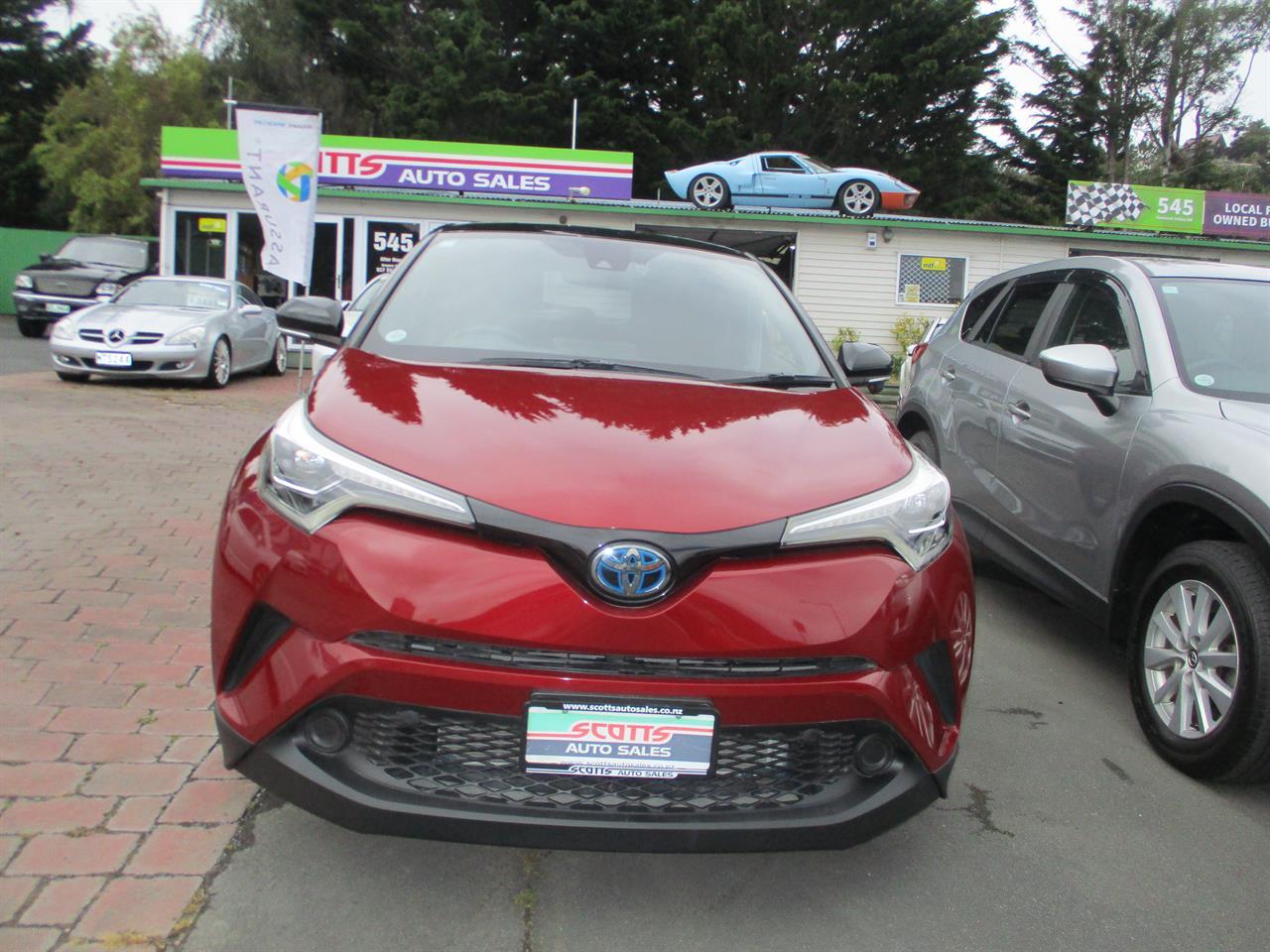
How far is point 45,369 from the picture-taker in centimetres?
1344

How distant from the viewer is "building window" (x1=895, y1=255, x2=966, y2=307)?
2098 centimetres

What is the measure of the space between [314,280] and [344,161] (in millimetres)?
2523

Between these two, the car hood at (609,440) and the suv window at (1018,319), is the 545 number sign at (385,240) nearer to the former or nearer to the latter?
the suv window at (1018,319)

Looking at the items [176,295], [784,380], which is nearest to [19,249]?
[176,295]

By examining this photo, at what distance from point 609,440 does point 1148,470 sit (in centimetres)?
219

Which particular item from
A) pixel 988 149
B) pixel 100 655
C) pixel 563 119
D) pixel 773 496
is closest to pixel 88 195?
pixel 563 119

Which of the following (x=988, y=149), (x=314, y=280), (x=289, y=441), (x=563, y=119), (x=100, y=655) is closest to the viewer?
(x=289, y=441)

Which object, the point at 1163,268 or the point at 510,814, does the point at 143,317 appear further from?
the point at 510,814

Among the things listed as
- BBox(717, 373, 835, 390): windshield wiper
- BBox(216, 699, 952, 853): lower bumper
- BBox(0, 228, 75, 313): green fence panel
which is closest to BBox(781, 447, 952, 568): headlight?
BBox(216, 699, 952, 853): lower bumper

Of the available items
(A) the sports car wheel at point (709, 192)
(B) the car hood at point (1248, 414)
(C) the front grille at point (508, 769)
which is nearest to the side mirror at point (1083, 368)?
(B) the car hood at point (1248, 414)

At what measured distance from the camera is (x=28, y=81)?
3819 cm

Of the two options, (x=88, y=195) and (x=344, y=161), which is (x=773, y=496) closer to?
(x=344, y=161)

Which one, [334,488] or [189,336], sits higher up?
[189,336]

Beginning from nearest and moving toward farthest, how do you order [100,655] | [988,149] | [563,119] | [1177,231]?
[100,655], [1177,231], [563,119], [988,149]
